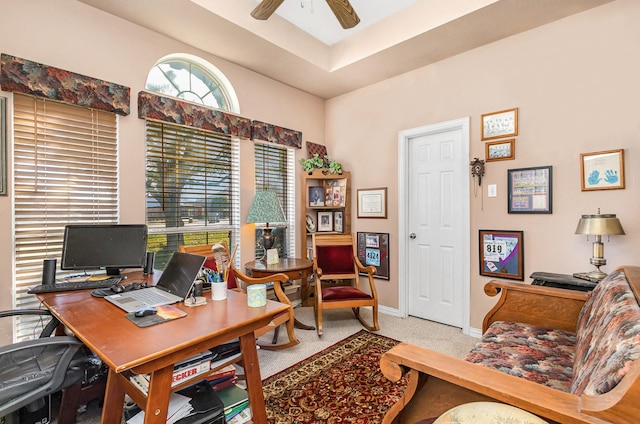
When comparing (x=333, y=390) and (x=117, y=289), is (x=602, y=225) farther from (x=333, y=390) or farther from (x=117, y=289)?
(x=117, y=289)

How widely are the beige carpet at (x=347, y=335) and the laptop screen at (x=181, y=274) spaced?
1057 mm

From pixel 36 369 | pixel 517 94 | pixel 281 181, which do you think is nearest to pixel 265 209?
pixel 281 181

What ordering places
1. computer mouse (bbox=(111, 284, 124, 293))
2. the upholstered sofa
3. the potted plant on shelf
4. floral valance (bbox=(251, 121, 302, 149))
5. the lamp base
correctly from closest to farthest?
the upholstered sofa < computer mouse (bbox=(111, 284, 124, 293)) < the lamp base < floral valance (bbox=(251, 121, 302, 149)) < the potted plant on shelf

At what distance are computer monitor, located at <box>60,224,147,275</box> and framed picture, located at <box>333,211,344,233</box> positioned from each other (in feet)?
7.79

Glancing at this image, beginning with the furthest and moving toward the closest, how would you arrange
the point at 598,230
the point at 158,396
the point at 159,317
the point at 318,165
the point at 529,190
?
the point at 318,165 → the point at 529,190 → the point at 598,230 → the point at 159,317 → the point at 158,396

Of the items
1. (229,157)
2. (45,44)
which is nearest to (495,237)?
(229,157)

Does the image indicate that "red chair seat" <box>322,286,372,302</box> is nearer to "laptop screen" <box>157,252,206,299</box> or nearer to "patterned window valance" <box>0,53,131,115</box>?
"laptop screen" <box>157,252,206,299</box>

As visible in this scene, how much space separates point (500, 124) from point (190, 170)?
2992mm

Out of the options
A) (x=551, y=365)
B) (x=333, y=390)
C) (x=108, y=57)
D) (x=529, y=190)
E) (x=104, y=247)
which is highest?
(x=108, y=57)

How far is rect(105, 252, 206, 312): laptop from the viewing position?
5.33 feet

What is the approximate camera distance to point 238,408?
1607 mm

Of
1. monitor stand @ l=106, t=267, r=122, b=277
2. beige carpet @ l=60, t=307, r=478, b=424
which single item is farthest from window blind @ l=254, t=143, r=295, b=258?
monitor stand @ l=106, t=267, r=122, b=277

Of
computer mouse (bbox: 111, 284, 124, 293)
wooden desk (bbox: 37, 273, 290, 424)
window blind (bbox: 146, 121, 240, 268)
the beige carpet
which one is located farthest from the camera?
window blind (bbox: 146, 121, 240, 268)

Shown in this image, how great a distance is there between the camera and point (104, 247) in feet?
7.34
